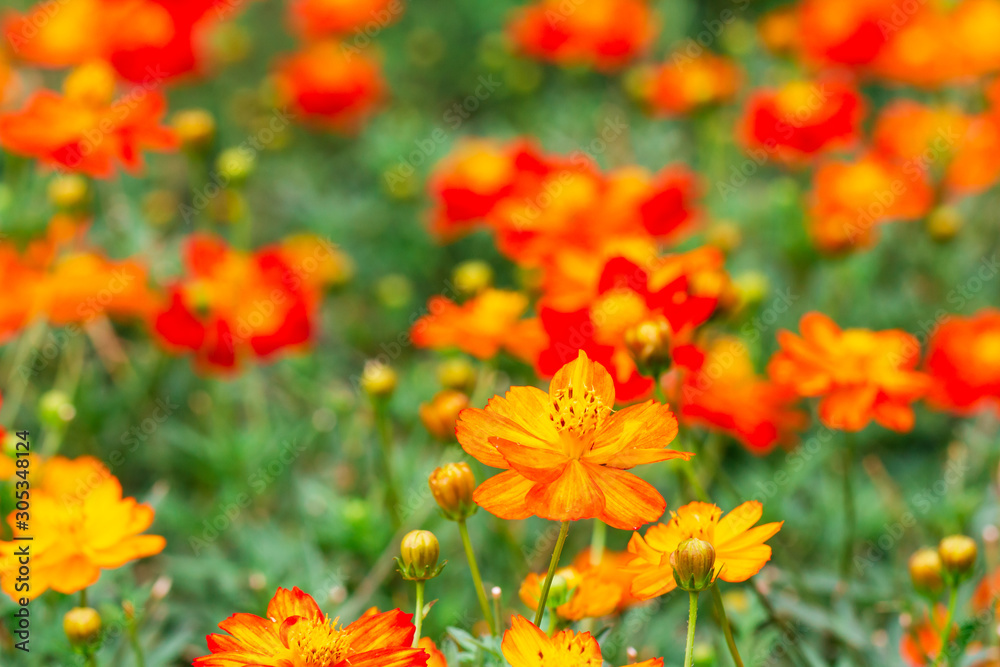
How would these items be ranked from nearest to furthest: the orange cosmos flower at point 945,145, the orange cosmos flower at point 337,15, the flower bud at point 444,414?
the flower bud at point 444,414
the orange cosmos flower at point 945,145
the orange cosmos flower at point 337,15

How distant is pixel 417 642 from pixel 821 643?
63cm

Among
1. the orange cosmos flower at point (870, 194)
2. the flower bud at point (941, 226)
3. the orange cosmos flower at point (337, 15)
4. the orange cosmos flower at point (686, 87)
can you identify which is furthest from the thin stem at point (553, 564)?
the orange cosmos flower at point (337, 15)

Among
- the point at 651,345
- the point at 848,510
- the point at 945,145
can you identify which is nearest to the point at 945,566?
the point at 848,510

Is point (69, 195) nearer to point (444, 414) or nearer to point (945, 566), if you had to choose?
point (444, 414)

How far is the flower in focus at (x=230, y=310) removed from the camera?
1.24 m

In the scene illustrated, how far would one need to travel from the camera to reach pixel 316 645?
0.63m

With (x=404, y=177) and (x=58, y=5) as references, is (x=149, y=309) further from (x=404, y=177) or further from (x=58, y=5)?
(x=58, y=5)

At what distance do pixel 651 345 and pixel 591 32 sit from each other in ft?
3.96

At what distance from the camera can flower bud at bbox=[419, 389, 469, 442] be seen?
939 millimetres

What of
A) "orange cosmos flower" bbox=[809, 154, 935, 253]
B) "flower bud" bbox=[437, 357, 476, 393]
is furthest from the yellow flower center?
"orange cosmos flower" bbox=[809, 154, 935, 253]

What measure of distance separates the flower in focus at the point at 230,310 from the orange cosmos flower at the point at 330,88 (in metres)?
0.63

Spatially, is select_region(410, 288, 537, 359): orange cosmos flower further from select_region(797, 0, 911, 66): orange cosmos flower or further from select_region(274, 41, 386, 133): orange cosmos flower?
select_region(797, 0, 911, 66): orange cosmos flower

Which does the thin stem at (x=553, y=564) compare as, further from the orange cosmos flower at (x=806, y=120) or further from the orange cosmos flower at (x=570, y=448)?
the orange cosmos flower at (x=806, y=120)

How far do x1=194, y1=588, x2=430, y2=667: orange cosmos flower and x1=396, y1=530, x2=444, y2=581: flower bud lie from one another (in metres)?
0.05
